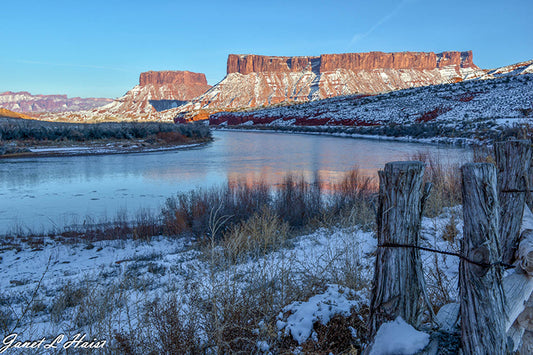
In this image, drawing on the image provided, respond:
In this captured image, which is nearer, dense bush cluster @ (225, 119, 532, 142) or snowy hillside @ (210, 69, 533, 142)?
dense bush cluster @ (225, 119, 532, 142)

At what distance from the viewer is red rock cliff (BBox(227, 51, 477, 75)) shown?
585 feet

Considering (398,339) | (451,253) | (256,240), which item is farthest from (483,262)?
(256,240)

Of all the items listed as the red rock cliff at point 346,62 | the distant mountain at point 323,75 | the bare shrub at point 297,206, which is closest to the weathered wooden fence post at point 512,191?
the bare shrub at point 297,206

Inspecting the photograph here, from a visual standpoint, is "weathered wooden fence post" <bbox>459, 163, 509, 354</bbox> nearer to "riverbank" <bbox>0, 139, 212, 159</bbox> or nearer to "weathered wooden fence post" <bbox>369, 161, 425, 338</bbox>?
"weathered wooden fence post" <bbox>369, 161, 425, 338</bbox>

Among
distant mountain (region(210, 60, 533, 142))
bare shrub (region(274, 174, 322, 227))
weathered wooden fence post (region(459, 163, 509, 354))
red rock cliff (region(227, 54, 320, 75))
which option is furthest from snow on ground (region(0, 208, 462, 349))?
red rock cliff (region(227, 54, 320, 75))

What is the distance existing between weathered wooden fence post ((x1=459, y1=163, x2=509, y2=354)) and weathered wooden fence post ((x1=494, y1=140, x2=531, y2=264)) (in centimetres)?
92

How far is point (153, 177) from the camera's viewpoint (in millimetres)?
14656

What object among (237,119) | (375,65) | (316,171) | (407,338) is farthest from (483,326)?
(375,65)

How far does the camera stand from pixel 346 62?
7072 inches

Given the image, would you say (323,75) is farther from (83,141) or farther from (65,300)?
(65,300)

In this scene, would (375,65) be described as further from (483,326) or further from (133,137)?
(483,326)

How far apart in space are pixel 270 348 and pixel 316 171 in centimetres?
1299

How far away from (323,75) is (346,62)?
17857mm

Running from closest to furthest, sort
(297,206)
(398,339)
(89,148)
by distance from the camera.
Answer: (398,339) < (297,206) < (89,148)
